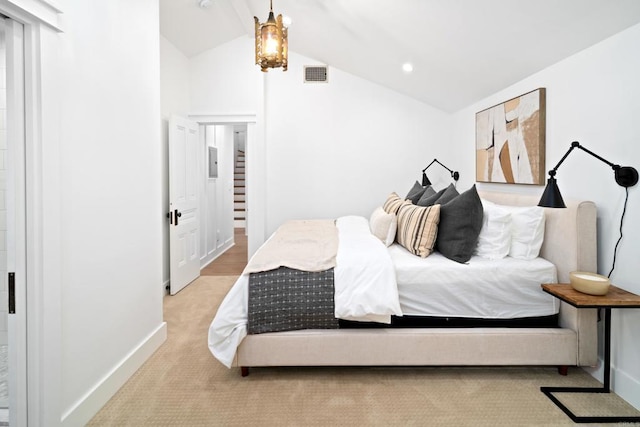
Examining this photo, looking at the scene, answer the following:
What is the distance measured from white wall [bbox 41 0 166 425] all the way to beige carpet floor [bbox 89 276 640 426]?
0.89 feet

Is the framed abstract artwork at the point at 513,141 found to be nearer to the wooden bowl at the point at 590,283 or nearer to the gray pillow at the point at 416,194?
the gray pillow at the point at 416,194

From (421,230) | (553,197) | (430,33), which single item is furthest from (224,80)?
(553,197)

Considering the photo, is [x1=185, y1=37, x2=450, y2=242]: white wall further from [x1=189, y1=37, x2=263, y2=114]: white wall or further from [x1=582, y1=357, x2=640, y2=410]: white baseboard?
[x1=582, y1=357, x2=640, y2=410]: white baseboard

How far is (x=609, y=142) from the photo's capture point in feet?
6.73

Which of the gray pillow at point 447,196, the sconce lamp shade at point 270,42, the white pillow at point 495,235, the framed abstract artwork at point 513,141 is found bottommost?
the white pillow at point 495,235

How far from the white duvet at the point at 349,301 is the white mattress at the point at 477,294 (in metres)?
0.13

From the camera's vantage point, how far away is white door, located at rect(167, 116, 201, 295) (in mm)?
3850

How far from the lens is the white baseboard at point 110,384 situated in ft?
5.74

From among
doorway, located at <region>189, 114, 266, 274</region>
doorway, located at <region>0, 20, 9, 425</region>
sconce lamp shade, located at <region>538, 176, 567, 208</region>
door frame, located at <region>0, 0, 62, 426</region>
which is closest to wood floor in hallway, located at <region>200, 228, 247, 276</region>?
doorway, located at <region>189, 114, 266, 274</region>

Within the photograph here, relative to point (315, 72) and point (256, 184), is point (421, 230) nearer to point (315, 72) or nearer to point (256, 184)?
point (256, 184)

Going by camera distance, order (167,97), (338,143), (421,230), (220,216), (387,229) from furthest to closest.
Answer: (220,216) < (338,143) < (167,97) < (387,229) < (421,230)

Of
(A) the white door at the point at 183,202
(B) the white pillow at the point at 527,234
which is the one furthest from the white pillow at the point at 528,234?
(A) the white door at the point at 183,202

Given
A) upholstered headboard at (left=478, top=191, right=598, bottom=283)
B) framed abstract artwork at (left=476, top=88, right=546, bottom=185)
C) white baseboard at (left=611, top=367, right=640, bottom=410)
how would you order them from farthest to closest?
→ framed abstract artwork at (left=476, top=88, right=546, bottom=185) < upholstered headboard at (left=478, top=191, right=598, bottom=283) < white baseboard at (left=611, top=367, right=640, bottom=410)

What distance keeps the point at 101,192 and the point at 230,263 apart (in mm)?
3514
